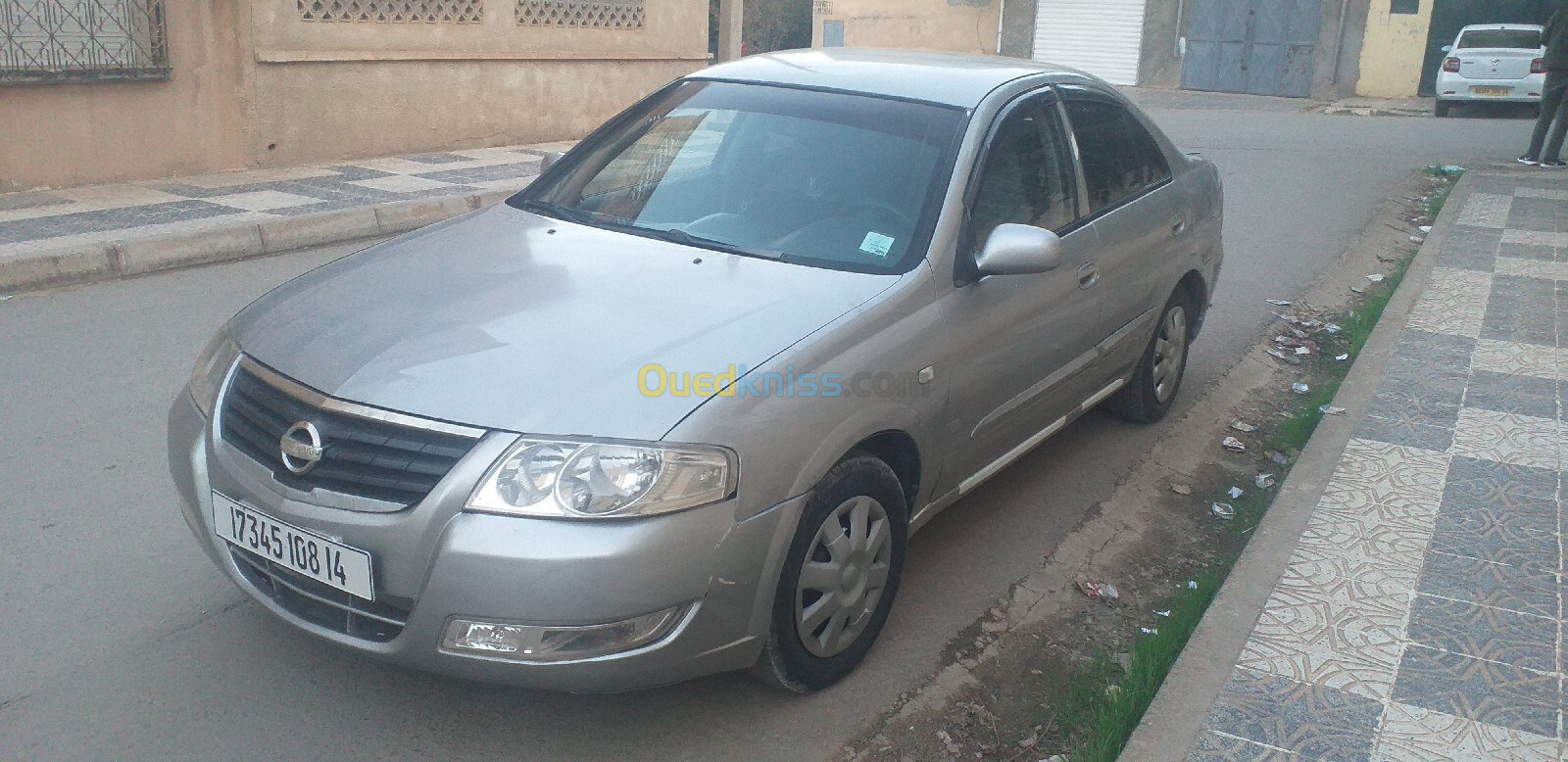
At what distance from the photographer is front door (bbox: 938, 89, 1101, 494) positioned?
3.79 metres

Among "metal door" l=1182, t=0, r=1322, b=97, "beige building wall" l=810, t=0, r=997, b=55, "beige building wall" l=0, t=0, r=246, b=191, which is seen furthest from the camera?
"beige building wall" l=810, t=0, r=997, b=55

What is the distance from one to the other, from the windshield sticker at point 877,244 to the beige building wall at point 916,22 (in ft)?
96.4

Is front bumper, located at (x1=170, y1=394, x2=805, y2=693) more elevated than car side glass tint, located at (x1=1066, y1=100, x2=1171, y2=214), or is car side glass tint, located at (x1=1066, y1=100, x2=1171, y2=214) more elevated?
car side glass tint, located at (x1=1066, y1=100, x2=1171, y2=214)

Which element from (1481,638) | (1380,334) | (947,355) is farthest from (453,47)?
(1481,638)

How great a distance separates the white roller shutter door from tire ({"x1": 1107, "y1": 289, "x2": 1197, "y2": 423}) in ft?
85.1

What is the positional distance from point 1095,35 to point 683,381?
30.3 meters

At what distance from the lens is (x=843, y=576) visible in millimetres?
3303

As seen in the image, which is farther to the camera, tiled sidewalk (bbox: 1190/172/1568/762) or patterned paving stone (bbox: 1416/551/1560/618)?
patterned paving stone (bbox: 1416/551/1560/618)

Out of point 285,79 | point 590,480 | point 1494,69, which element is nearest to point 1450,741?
point 590,480

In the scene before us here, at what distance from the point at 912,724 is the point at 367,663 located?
146cm

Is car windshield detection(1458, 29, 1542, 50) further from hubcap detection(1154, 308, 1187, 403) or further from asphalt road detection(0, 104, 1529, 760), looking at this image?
hubcap detection(1154, 308, 1187, 403)

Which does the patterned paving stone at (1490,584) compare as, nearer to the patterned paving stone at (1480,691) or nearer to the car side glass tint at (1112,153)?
the patterned paving stone at (1480,691)

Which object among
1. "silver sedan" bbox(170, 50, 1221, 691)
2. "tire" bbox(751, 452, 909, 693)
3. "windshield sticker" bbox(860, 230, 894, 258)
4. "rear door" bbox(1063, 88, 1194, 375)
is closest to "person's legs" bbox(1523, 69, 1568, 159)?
"rear door" bbox(1063, 88, 1194, 375)

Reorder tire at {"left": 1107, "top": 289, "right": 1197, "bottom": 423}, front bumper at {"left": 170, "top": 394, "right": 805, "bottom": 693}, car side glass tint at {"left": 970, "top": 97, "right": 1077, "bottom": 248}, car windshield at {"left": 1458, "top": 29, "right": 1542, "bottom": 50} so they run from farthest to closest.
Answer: car windshield at {"left": 1458, "top": 29, "right": 1542, "bottom": 50} → tire at {"left": 1107, "top": 289, "right": 1197, "bottom": 423} → car side glass tint at {"left": 970, "top": 97, "right": 1077, "bottom": 248} → front bumper at {"left": 170, "top": 394, "right": 805, "bottom": 693}
